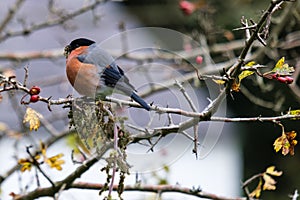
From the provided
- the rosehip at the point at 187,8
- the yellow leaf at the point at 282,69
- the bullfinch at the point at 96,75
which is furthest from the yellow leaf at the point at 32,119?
the rosehip at the point at 187,8

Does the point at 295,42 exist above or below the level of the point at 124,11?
below

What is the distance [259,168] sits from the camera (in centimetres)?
338

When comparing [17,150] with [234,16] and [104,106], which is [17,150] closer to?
[104,106]

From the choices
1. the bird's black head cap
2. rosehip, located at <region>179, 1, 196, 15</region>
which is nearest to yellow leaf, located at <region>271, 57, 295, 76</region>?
the bird's black head cap

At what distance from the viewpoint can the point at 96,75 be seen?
118cm

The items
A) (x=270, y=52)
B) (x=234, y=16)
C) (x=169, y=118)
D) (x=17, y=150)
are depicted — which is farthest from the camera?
(x=234, y=16)

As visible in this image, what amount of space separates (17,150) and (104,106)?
89cm

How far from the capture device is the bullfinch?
1170mm

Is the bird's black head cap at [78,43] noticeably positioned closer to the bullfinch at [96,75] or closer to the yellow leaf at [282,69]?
the bullfinch at [96,75]

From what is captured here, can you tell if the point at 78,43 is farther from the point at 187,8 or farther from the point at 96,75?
the point at 187,8

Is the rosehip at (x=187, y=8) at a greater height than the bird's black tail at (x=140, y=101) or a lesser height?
greater

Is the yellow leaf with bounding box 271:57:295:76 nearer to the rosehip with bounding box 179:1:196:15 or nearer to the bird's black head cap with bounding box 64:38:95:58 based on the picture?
the bird's black head cap with bounding box 64:38:95:58

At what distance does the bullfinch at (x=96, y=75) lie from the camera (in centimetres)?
117

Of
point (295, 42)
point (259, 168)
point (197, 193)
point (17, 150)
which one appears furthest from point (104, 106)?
point (259, 168)
